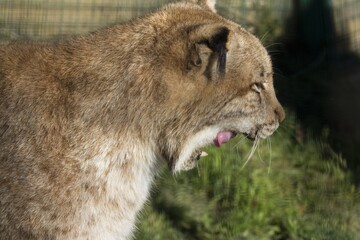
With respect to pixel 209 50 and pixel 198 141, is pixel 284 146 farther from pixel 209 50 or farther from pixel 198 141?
pixel 209 50

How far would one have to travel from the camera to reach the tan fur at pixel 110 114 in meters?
4.12

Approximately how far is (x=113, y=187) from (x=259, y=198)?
1.96 metres

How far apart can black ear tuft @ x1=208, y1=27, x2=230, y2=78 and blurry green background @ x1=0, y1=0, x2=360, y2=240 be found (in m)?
1.55

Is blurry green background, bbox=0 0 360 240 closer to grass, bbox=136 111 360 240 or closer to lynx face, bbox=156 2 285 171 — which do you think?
grass, bbox=136 111 360 240

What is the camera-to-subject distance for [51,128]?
4199 mm

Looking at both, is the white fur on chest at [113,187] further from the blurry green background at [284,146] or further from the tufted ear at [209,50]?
the blurry green background at [284,146]

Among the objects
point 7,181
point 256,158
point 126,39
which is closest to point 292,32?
point 256,158

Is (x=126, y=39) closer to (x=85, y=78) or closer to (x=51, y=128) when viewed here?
(x=85, y=78)

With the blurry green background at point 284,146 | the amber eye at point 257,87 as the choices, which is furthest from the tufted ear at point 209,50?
the blurry green background at point 284,146

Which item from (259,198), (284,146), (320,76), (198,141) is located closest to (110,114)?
(198,141)

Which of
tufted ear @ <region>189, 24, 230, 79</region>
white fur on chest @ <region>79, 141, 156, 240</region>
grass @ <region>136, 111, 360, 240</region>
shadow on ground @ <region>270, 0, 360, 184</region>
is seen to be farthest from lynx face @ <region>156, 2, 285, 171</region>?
shadow on ground @ <region>270, 0, 360, 184</region>

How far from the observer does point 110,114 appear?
427 centimetres

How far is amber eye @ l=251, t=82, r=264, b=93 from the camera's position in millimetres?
4363

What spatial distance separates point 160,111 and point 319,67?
11.9 feet
